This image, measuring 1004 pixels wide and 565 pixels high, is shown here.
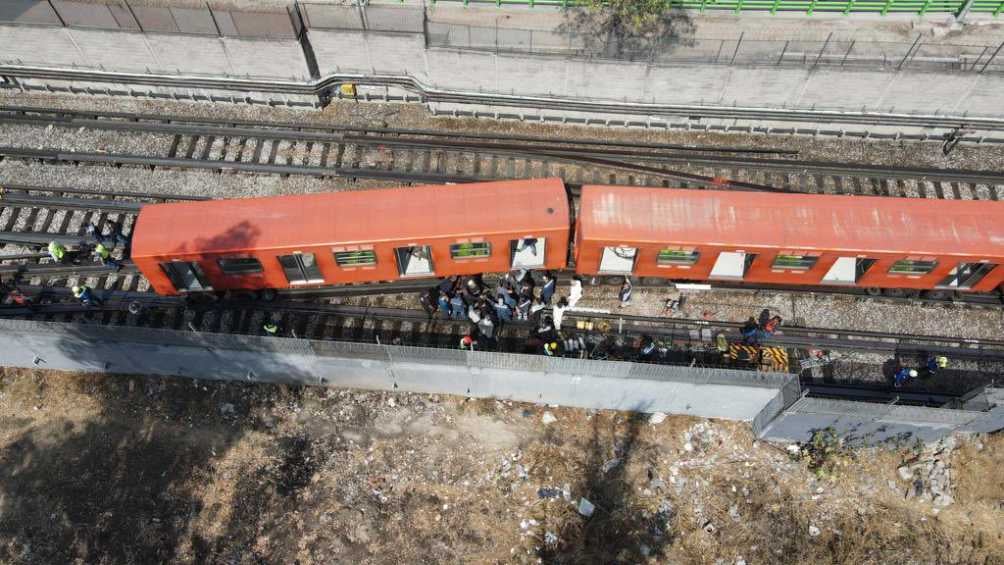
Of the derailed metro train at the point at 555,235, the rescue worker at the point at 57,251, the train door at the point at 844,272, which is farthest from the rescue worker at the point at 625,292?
the rescue worker at the point at 57,251

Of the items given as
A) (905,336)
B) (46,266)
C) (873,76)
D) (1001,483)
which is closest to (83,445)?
(46,266)

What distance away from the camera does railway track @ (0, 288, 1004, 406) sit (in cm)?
1725

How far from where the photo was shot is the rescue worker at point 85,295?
16922mm

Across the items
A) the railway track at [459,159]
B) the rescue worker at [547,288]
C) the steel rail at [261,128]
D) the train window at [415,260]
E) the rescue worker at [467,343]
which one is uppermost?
the steel rail at [261,128]

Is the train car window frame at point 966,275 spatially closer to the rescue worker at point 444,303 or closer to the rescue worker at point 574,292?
the rescue worker at point 574,292

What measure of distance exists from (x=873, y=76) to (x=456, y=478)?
16873 mm

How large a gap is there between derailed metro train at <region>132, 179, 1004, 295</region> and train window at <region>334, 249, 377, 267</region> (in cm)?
4

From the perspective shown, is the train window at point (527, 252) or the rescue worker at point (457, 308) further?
the rescue worker at point (457, 308)

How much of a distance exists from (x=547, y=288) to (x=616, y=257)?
1995 mm

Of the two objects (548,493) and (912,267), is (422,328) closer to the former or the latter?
(548,493)

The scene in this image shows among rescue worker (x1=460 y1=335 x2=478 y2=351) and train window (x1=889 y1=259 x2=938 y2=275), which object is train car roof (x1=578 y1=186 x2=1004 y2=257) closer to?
train window (x1=889 y1=259 x2=938 y2=275)

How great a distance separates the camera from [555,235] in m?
16.1

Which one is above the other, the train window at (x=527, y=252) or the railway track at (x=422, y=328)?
the train window at (x=527, y=252)

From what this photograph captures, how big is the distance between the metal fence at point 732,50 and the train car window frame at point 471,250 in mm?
7117
